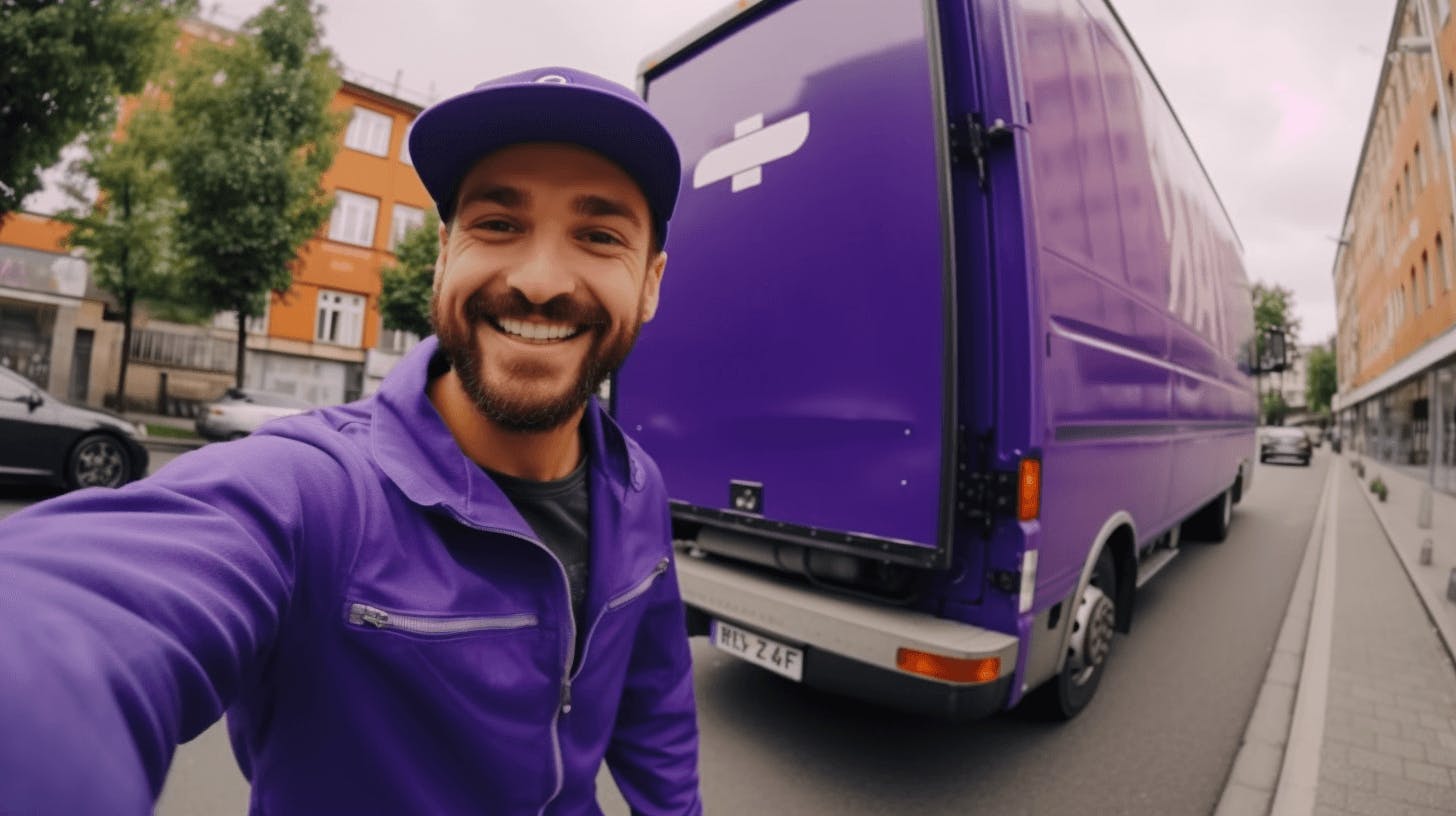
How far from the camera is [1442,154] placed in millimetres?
17781

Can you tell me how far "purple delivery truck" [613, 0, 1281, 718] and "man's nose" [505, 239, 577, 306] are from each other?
174 cm

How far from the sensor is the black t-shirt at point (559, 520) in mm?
1231

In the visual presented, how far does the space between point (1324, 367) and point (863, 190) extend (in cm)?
7639

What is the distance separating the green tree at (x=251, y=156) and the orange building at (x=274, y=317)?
1057 millimetres

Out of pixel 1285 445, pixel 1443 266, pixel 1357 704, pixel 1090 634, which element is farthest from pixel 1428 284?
pixel 1090 634

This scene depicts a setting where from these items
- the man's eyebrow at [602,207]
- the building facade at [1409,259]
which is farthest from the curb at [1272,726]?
the building facade at [1409,259]

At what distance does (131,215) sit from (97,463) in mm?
11402

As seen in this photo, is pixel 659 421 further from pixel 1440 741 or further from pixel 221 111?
pixel 221 111

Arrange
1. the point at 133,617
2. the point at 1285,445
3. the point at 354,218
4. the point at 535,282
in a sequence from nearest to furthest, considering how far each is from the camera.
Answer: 1. the point at 133,617
2. the point at 535,282
3. the point at 354,218
4. the point at 1285,445

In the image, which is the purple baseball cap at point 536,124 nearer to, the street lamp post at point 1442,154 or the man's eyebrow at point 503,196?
the man's eyebrow at point 503,196

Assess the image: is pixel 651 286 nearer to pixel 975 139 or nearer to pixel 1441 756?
pixel 975 139

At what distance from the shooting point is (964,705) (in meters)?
2.39

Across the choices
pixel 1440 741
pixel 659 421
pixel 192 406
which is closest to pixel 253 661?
pixel 659 421

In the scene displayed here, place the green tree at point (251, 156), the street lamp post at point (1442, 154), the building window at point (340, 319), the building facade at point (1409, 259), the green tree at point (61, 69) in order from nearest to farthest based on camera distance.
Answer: the green tree at point (61, 69), the street lamp post at point (1442, 154), the green tree at point (251, 156), the building facade at point (1409, 259), the building window at point (340, 319)
